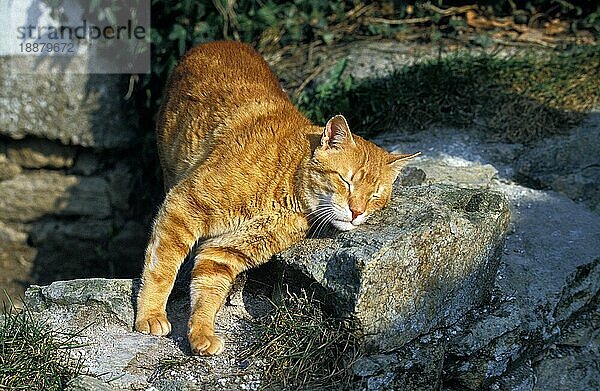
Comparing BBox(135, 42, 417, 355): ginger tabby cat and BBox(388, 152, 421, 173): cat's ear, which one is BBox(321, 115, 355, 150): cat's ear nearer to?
BBox(135, 42, 417, 355): ginger tabby cat

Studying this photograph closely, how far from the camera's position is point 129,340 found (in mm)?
3545

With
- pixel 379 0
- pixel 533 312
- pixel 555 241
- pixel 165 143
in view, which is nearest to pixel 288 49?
pixel 379 0

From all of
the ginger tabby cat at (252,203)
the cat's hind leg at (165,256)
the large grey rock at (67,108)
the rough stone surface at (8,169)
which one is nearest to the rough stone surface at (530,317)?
the ginger tabby cat at (252,203)

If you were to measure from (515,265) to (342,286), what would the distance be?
121 centimetres

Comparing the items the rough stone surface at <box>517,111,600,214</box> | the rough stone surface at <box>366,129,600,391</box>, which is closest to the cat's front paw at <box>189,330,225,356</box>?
the rough stone surface at <box>366,129,600,391</box>

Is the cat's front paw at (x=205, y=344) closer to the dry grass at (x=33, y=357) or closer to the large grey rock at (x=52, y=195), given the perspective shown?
the dry grass at (x=33, y=357)

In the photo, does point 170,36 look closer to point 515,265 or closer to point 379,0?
point 379,0

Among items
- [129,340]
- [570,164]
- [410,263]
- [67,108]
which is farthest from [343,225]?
[67,108]

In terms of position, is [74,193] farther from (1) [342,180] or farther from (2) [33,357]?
(1) [342,180]

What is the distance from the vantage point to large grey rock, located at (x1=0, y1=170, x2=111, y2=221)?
6.83m

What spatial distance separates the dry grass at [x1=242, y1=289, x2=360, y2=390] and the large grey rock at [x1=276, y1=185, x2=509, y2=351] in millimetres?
84

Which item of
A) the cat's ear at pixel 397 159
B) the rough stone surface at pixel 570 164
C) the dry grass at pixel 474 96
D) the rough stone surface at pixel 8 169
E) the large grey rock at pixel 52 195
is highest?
the cat's ear at pixel 397 159

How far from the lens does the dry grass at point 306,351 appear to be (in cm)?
332

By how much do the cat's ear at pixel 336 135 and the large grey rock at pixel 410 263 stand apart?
38 cm
